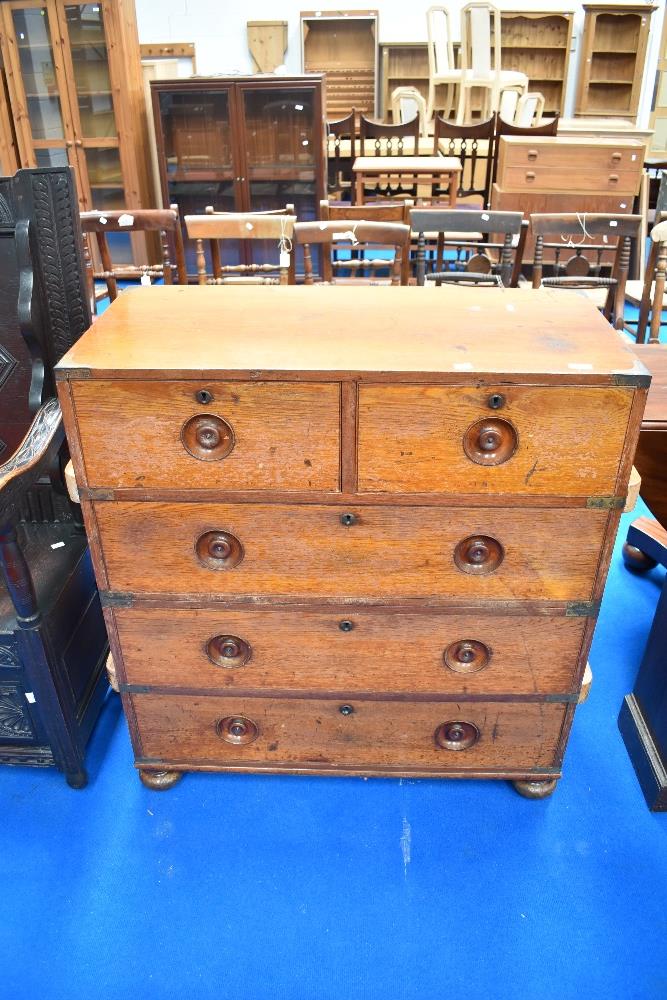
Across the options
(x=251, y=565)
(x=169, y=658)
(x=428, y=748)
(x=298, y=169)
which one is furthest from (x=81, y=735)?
(x=298, y=169)

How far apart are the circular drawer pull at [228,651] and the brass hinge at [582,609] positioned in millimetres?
662

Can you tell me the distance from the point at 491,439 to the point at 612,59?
937 cm

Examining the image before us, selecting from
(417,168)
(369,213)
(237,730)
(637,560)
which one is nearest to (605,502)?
(237,730)

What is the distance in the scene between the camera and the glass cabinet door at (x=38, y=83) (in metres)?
5.19

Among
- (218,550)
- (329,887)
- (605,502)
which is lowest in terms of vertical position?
(329,887)

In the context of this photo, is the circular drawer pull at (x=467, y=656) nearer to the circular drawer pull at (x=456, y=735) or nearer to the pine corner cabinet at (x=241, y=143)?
the circular drawer pull at (x=456, y=735)

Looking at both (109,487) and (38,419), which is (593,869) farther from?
(38,419)

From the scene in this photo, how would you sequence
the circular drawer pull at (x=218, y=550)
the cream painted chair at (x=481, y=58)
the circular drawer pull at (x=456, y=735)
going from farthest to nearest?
the cream painted chair at (x=481, y=58)
the circular drawer pull at (x=456, y=735)
the circular drawer pull at (x=218, y=550)

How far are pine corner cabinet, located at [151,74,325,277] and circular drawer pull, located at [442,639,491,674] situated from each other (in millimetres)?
4581

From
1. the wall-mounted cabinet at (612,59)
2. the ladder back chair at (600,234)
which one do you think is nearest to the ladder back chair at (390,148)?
the ladder back chair at (600,234)

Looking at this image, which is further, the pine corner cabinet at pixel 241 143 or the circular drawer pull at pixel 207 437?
the pine corner cabinet at pixel 241 143

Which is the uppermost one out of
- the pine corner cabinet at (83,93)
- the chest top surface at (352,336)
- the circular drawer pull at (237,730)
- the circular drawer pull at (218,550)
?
the pine corner cabinet at (83,93)

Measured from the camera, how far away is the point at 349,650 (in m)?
1.52

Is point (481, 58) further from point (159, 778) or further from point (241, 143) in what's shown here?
point (159, 778)
